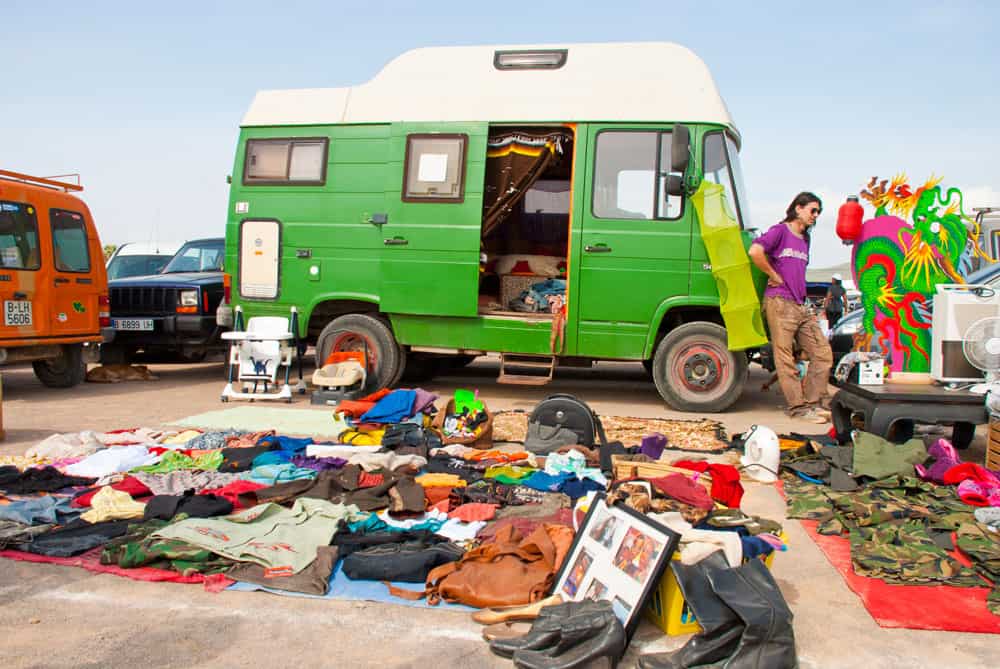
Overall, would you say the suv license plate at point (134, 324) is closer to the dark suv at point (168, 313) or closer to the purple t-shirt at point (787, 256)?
the dark suv at point (168, 313)

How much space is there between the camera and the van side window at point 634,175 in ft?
27.8

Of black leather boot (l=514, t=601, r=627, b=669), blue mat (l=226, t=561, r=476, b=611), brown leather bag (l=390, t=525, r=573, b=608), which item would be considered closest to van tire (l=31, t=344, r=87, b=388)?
blue mat (l=226, t=561, r=476, b=611)

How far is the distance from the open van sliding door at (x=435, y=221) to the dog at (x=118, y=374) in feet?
14.6

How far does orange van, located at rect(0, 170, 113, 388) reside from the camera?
9164 mm

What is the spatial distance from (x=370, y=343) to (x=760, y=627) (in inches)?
277

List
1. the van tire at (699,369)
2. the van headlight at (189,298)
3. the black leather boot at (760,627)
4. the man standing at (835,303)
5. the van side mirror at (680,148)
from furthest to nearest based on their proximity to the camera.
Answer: the man standing at (835,303), the van headlight at (189,298), the van tire at (699,369), the van side mirror at (680,148), the black leather boot at (760,627)

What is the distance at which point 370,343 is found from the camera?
9.45m

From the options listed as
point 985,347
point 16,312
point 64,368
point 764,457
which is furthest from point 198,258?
point 985,347

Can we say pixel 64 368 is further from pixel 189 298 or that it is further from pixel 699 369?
pixel 699 369

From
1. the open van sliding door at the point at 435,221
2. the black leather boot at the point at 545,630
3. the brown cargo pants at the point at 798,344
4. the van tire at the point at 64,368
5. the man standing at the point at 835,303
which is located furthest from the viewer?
the man standing at the point at 835,303

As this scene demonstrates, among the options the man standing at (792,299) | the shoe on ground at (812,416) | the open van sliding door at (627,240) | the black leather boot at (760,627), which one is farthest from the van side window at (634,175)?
the black leather boot at (760,627)

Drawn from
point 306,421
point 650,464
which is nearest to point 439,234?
point 306,421

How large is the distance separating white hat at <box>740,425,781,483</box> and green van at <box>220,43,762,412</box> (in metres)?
2.63

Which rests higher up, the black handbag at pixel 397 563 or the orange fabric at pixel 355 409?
the orange fabric at pixel 355 409
